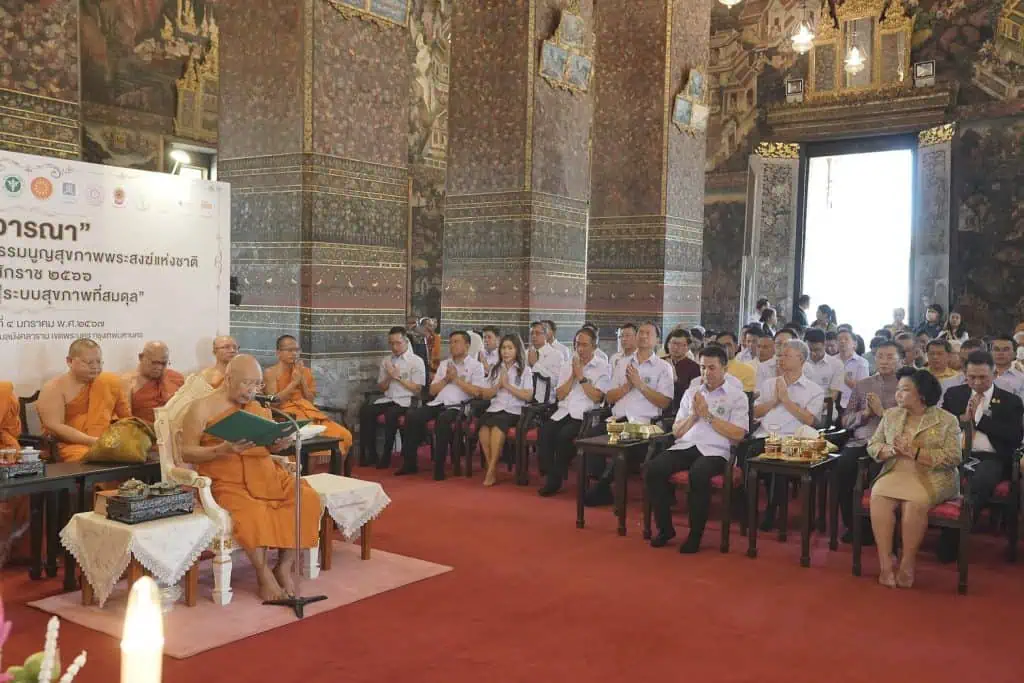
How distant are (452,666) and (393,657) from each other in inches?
12.2

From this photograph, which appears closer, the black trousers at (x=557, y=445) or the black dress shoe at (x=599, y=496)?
the black dress shoe at (x=599, y=496)

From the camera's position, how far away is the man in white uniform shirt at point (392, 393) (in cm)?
955

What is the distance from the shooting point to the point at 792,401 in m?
7.18

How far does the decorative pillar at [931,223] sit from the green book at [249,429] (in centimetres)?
1385

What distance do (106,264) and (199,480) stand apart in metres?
2.88

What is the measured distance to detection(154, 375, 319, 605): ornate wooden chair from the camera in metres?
5.05

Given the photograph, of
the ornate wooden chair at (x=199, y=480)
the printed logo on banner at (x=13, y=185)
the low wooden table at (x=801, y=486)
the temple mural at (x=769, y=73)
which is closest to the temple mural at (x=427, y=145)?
the temple mural at (x=769, y=73)

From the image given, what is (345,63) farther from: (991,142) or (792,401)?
(991,142)

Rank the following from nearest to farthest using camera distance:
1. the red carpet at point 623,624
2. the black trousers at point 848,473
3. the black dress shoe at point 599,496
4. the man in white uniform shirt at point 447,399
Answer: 1. the red carpet at point 623,624
2. the black trousers at point 848,473
3. the black dress shoe at point 599,496
4. the man in white uniform shirt at point 447,399

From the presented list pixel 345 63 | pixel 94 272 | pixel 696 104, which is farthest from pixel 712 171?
pixel 94 272

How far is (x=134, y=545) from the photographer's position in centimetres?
464

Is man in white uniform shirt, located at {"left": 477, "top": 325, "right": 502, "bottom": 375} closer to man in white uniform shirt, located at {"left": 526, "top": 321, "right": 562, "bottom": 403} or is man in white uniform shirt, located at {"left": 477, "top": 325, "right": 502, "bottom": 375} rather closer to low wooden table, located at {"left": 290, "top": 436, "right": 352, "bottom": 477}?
man in white uniform shirt, located at {"left": 526, "top": 321, "right": 562, "bottom": 403}

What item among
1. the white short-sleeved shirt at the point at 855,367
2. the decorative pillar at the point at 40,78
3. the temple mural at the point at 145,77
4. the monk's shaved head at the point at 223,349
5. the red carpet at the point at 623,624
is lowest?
the red carpet at the point at 623,624

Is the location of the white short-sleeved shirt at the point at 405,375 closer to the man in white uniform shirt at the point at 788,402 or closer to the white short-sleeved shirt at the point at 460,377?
the white short-sleeved shirt at the point at 460,377
